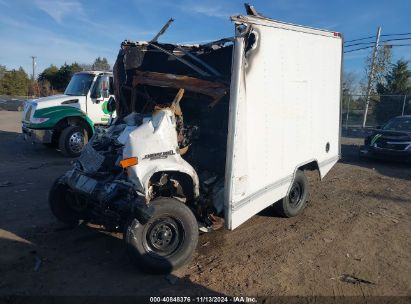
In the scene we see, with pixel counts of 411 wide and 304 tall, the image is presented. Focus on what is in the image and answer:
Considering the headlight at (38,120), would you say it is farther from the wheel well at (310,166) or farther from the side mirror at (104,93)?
the wheel well at (310,166)

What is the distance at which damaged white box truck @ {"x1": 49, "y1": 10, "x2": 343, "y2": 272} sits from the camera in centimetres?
437

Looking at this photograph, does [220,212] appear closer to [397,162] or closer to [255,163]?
[255,163]

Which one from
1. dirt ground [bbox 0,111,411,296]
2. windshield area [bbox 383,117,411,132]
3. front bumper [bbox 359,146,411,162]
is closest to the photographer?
dirt ground [bbox 0,111,411,296]

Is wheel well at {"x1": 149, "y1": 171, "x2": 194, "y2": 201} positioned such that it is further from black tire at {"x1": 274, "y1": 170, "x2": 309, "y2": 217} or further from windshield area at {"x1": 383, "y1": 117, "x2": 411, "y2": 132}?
windshield area at {"x1": 383, "y1": 117, "x2": 411, "y2": 132}

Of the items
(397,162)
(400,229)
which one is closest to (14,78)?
(397,162)

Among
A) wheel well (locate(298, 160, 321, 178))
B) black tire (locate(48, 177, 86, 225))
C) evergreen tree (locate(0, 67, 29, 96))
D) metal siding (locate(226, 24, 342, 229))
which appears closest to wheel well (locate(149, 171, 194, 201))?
metal siding (locate(226, 24, 342, 229))

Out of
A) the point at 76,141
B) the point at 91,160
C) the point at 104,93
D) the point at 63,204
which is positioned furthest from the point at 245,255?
the point at 104,93

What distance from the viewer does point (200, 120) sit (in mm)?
5816

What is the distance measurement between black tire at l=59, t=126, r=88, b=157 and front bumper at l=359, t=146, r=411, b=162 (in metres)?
9.07

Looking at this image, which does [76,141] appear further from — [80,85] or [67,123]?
[80,85]

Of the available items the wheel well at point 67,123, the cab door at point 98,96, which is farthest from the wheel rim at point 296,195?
the wheel well at point 67,123

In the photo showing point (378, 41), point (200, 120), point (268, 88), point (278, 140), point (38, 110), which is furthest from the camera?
point (378, 41)

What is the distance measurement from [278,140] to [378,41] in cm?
2963

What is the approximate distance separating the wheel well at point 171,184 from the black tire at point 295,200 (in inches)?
76.2
